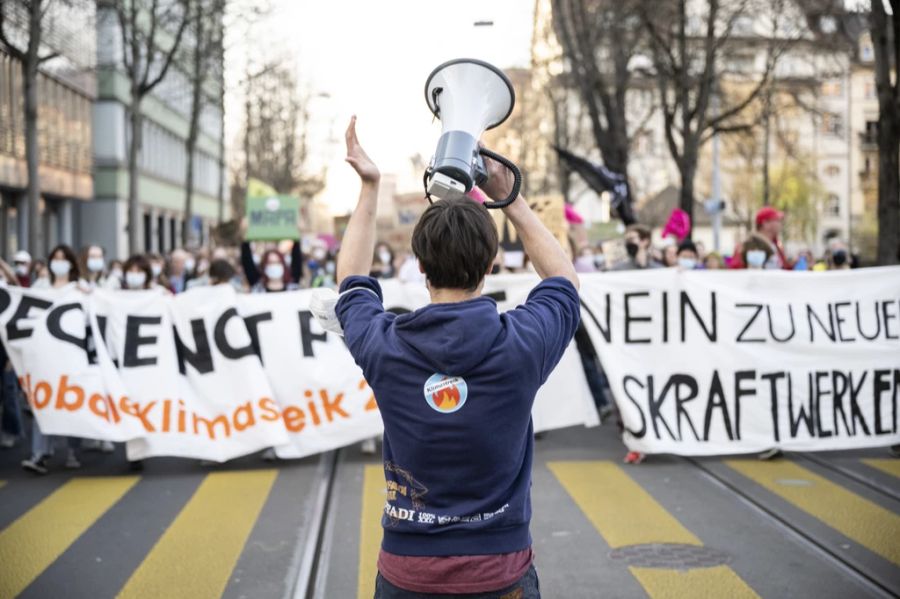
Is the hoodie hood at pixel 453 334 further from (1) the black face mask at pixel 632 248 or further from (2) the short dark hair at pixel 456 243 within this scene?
(1) the black face mask at pixel 632 248

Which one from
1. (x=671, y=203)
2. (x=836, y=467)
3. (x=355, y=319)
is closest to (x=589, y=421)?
(x=836, y=467)

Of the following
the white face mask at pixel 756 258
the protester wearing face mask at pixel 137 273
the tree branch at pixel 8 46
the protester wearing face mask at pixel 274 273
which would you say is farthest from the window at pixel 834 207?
the protester wearing face mask at pixel 137 273

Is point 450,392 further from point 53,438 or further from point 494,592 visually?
point 53,438

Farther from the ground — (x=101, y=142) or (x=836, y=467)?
(x=101, y=142)

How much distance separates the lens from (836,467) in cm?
930

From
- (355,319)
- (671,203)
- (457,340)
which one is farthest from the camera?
(671,203)

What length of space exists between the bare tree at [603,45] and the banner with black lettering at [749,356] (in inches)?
592

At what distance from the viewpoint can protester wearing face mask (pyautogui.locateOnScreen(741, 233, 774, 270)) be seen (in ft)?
37.6

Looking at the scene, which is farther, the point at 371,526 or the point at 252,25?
the point at 252,25

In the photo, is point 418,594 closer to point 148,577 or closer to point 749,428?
point 148,577

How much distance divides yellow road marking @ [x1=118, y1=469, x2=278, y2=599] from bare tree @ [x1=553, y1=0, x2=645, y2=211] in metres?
17.5

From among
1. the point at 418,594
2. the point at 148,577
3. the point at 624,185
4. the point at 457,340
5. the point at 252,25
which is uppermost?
the point at 252,25

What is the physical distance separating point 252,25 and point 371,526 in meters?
22.0

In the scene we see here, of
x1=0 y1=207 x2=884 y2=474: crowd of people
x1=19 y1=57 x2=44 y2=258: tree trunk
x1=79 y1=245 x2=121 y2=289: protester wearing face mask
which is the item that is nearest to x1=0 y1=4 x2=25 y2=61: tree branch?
x1=19 y1=57 x2=44 y2=258: tree trunk
